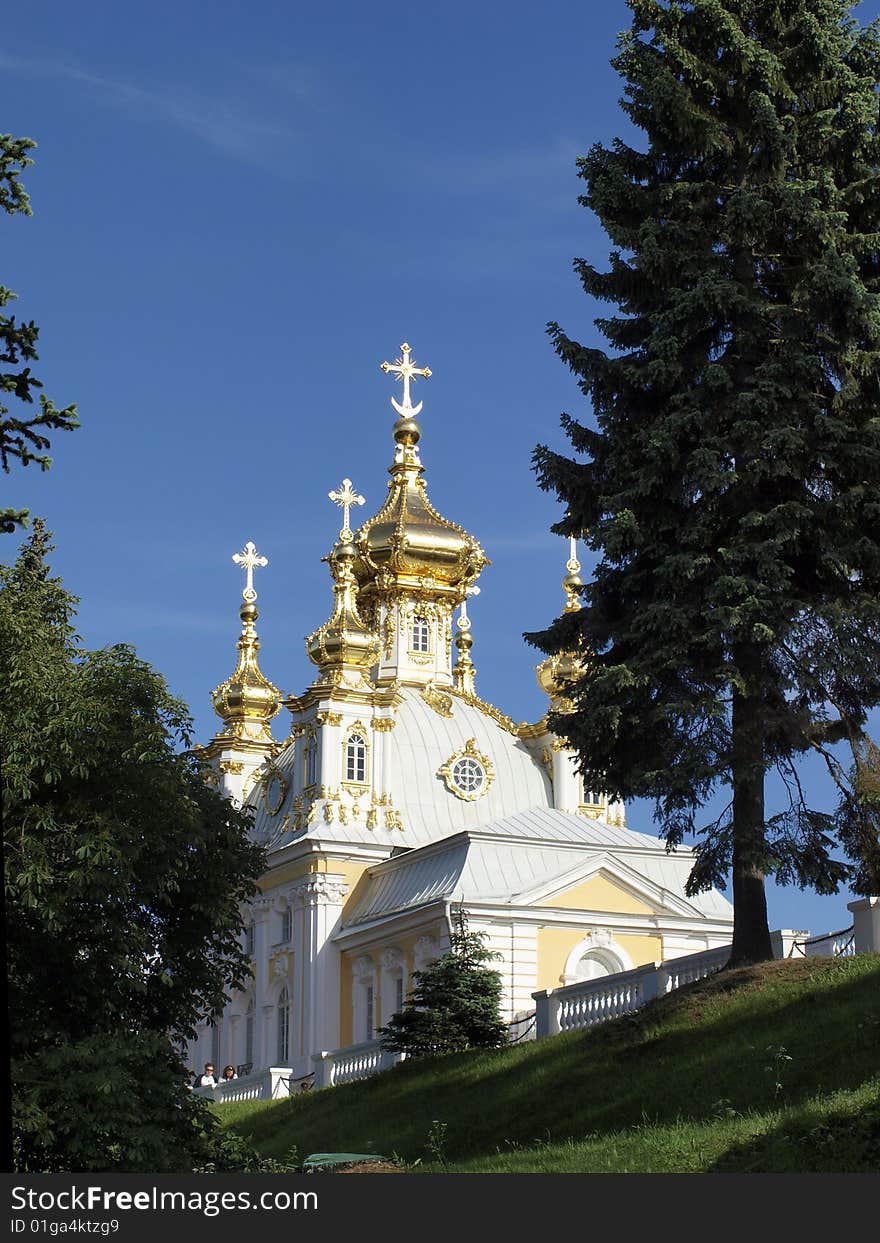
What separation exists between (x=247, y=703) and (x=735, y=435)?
123 feet

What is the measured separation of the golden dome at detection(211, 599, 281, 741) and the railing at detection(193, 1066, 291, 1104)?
19.3m

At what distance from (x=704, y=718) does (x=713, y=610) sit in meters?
1.49

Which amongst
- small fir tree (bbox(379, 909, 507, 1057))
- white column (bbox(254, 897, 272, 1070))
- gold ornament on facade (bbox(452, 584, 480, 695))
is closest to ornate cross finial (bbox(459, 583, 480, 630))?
gold ornament on facade (bbox(452, 584, 480, 695))

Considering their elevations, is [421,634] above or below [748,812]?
above

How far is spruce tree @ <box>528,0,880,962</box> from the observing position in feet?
85.1

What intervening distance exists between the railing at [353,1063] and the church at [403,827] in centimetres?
254

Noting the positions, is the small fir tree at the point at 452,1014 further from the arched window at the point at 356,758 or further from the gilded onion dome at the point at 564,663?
the gilded onion dome at the point at 564,663

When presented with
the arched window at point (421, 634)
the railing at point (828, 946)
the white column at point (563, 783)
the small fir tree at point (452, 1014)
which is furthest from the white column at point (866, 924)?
the arched window at point (421, 634)

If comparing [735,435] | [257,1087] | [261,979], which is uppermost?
[735,435]

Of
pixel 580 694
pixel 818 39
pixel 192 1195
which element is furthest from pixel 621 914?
pixel 192 1195

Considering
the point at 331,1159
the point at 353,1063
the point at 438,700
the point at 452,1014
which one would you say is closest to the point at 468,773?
the point at 438,700

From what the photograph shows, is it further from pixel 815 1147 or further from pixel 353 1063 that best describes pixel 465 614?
pixel 815 1147

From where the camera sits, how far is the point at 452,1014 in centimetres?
3153

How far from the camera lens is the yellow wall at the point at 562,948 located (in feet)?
147
